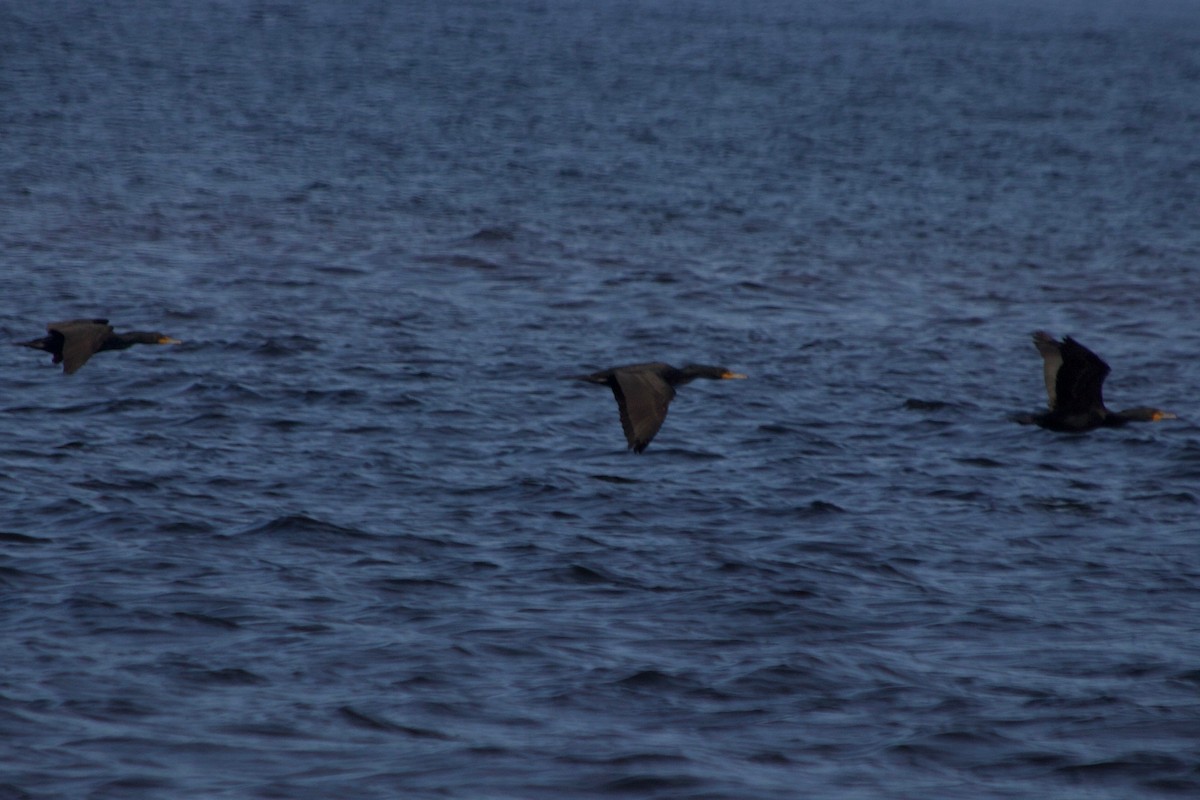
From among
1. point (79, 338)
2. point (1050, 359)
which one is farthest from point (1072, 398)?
point (79, 338)

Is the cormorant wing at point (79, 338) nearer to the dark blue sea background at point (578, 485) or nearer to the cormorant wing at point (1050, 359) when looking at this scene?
the dark blue sea background at point (578, 485)

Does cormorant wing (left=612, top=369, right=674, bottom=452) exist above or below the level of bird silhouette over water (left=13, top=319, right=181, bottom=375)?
below

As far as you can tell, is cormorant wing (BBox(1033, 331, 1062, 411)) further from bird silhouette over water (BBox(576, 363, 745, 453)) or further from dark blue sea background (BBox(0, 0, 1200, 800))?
bird silhouette over water (BBox(576, 363, 745, 453))

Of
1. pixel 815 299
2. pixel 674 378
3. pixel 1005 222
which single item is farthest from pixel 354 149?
pixel 674 378

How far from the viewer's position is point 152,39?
201 feet

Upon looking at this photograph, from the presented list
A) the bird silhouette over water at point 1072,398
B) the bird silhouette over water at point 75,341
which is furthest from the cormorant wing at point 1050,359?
the bird silhouette over water at point 75,341

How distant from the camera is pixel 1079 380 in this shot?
14422 mm

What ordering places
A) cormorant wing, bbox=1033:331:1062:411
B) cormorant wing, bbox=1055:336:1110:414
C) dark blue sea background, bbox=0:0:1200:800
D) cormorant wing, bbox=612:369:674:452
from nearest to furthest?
dark blue sea background, bbox=0:0:1200:800
cormorant wing, bbox=612:369:674:452
cormorant wing, bbox=1055:336:1110:414
cormorant wing, bbox=1033:331:1062:411

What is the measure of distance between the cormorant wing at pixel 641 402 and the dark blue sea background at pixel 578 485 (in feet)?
4.26

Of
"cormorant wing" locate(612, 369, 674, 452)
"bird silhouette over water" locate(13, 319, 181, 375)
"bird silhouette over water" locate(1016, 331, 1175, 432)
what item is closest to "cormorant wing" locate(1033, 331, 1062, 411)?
"bird silhouette over water" locate(1016, 331, 1175, 432)

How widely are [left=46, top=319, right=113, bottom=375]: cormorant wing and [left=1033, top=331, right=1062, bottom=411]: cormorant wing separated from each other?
717 centimetres

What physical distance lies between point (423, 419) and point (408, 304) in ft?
17.1

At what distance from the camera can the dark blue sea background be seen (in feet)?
34.6

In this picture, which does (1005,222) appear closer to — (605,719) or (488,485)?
(488,485)
